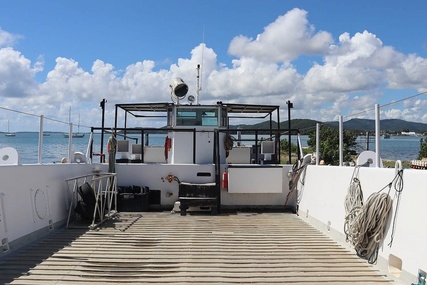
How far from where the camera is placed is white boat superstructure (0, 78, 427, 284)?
14.9 ft

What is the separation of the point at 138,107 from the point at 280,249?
648cm

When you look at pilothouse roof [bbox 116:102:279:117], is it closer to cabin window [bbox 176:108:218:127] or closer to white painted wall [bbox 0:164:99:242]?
cabin window [bbox 176:108:218:127]

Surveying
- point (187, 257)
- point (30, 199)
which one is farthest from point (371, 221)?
point (30, 199)

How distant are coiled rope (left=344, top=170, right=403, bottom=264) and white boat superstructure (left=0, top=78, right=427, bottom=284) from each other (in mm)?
64

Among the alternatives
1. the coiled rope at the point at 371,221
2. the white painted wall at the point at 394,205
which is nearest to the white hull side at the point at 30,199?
the coiled rope at the point at 371,221

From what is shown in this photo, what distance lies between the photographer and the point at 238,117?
1217 centimetres

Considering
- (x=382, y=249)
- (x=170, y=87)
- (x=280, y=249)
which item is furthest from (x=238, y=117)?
(x=382, y=249)

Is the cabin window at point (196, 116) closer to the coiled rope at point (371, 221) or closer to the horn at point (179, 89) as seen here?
the horn at point (179, 89)

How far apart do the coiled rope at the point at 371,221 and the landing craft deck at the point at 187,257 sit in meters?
0.17

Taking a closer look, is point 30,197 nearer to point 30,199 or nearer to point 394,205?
point 30,199

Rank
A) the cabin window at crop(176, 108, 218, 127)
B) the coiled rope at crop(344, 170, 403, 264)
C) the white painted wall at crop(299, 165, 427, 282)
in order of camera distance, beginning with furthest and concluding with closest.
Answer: the cabin window at crop(176, 108, 218, 127)
the coiled rope at crop(344, 170, 403, 264)
the white painted wall at crop(299, 165, 427, 282)

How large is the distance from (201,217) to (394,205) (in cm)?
450

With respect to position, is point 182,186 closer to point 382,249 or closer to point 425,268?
point 382,249

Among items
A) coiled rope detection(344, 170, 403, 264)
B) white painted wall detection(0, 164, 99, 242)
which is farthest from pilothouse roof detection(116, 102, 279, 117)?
coiled rope detection(344, 170, 403, 264)
